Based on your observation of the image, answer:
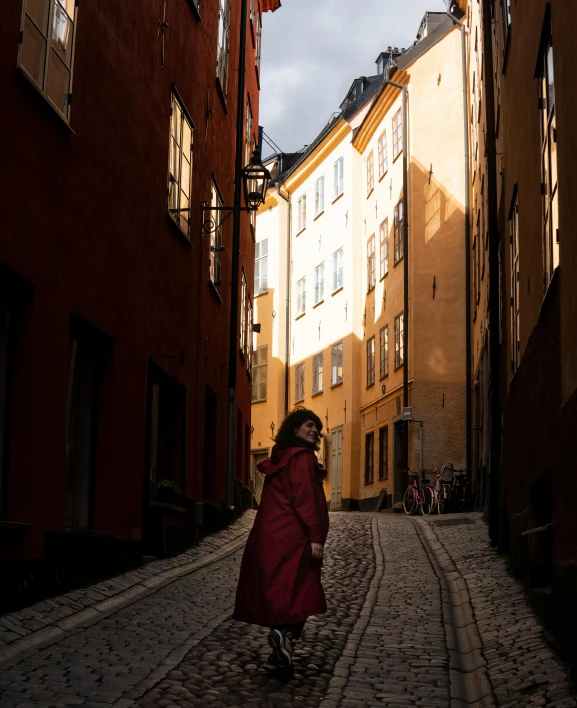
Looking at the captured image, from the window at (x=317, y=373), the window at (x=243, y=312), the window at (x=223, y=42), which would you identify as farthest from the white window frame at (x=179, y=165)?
the window at (x=317, y=373)

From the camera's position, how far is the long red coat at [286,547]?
6711 millimetres

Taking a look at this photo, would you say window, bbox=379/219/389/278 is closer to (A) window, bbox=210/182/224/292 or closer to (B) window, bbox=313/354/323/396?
(B) window, bbox=313/354/323/396

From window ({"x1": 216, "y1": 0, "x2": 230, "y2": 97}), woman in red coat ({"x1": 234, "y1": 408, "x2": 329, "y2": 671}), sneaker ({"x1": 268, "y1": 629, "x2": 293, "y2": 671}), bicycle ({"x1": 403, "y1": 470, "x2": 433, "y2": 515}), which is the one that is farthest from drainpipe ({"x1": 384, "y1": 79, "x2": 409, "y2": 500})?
sneaker ({"x1": 268, "y1": 629, "x2": 293, "y2": 671})

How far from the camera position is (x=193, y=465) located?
1499cm

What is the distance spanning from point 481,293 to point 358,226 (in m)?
12.4

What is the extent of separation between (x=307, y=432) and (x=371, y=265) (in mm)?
26892

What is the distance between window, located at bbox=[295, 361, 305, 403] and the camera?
3919 centimetres

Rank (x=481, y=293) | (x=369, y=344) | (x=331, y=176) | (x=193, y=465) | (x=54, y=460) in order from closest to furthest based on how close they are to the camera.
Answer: (x=54, y=460) → (x=193, y=465) → (x=481, y=293) → (x=369, y=344) → (x=331, y=176)

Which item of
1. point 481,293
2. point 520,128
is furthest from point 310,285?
point 520,128

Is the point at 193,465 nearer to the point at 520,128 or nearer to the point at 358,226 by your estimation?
the point at 520,128

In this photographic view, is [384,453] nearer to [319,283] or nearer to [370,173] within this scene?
[319,283]

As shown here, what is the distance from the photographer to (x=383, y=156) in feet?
107

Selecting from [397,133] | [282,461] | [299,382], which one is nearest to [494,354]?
[282,461]

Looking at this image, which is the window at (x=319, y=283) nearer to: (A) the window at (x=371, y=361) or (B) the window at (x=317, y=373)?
(B) the window at (x=317, y=373)
